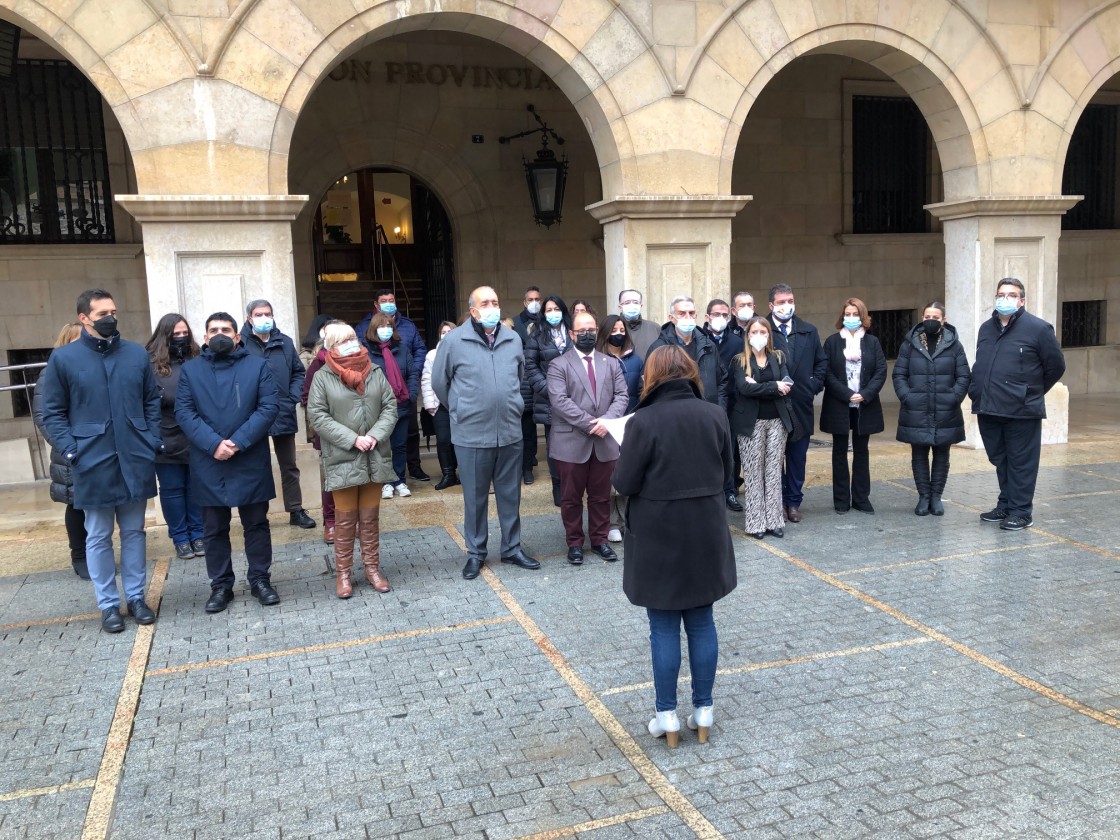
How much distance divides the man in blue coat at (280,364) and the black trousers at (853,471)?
443cm

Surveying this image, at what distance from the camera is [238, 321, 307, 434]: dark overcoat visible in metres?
7.26

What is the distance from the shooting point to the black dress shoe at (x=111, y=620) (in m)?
5.51

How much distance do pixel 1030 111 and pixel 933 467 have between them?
5013mm

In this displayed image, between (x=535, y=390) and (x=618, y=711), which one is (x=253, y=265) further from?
(x=618, y=711)

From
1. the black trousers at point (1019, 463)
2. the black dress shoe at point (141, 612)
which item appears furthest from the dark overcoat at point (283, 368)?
the black trousers at point (1019, 463)

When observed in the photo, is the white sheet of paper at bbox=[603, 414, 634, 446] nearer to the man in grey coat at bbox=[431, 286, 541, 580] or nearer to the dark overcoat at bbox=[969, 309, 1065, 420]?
the man in grey coat at bbox=[431, 286, 541, 580]

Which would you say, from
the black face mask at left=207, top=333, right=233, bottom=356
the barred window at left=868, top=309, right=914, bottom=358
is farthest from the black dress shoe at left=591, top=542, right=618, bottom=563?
the barred window at left=868, top=309, right=914, bottom=358

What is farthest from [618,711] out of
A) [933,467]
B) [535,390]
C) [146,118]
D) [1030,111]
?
[1030,111]

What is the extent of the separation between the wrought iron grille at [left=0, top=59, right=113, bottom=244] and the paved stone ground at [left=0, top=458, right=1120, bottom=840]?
6.22 metres

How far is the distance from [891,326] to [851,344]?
25.7ft

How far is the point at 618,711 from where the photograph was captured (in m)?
4.40

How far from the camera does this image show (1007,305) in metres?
7.25

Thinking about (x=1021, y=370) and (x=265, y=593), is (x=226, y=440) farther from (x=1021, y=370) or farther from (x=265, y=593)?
A: (x=1021, y=370)

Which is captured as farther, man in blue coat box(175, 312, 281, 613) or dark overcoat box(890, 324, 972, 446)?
dark overcoat box(890, 324, 972, 446)
